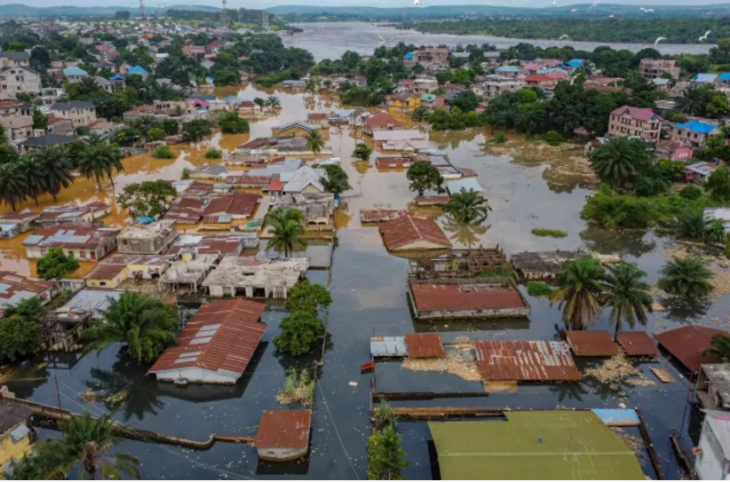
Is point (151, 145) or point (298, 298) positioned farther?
point (151, 145)

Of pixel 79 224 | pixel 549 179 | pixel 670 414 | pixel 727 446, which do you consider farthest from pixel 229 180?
pixel 727 446

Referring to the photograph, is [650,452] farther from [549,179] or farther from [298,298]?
[549,179]

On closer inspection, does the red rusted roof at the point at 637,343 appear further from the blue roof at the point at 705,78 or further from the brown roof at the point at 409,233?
the blue roof at the point at 705,78

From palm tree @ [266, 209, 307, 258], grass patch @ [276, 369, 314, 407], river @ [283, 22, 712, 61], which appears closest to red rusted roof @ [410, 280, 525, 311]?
palm tree @ [266, 209, 307, 258]

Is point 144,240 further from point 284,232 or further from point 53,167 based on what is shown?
point 53,167

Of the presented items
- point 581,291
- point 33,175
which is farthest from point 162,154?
point 581,291

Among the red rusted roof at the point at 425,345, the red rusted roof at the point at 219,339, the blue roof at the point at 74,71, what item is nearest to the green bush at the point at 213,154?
the red rusted roof at the point at 219,339

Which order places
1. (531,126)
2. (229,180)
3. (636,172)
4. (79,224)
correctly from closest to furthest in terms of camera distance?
(79,224) < (636,172) < (229,180) < (531,126)
